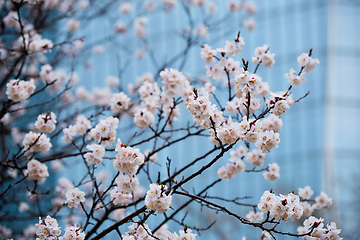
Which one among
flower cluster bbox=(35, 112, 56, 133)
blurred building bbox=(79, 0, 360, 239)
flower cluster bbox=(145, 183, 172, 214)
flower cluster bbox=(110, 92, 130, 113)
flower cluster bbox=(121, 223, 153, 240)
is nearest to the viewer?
Result: flower cluster bbox=(145, 183, 172, 214)

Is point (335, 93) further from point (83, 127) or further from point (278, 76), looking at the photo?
point (83, 127)

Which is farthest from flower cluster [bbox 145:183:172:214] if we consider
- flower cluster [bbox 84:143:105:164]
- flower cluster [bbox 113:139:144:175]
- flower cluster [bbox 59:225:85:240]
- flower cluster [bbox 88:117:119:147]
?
flower cluster [bbox 88:117:119:147]

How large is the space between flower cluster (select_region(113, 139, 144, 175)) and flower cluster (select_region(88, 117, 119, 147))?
0.43 meters

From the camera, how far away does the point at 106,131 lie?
2941 millimetres

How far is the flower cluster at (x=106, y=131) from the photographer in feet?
9.62

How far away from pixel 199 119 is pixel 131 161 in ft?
1.78

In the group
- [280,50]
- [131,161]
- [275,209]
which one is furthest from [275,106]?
[280,50]

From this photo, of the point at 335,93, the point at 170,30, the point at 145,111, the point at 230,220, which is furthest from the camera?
the point at 170,30

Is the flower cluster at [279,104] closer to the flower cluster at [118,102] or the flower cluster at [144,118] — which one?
the flower cluster at [144,118]

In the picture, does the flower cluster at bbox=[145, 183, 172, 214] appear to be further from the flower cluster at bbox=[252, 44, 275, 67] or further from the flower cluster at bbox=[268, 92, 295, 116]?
the flower cluster at bbox=[252, 44, 275, 67]

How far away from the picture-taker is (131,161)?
251cm

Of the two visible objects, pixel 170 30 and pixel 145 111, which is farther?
pixel 170 30

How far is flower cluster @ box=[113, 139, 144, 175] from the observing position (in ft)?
8.20

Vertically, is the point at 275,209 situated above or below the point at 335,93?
below
